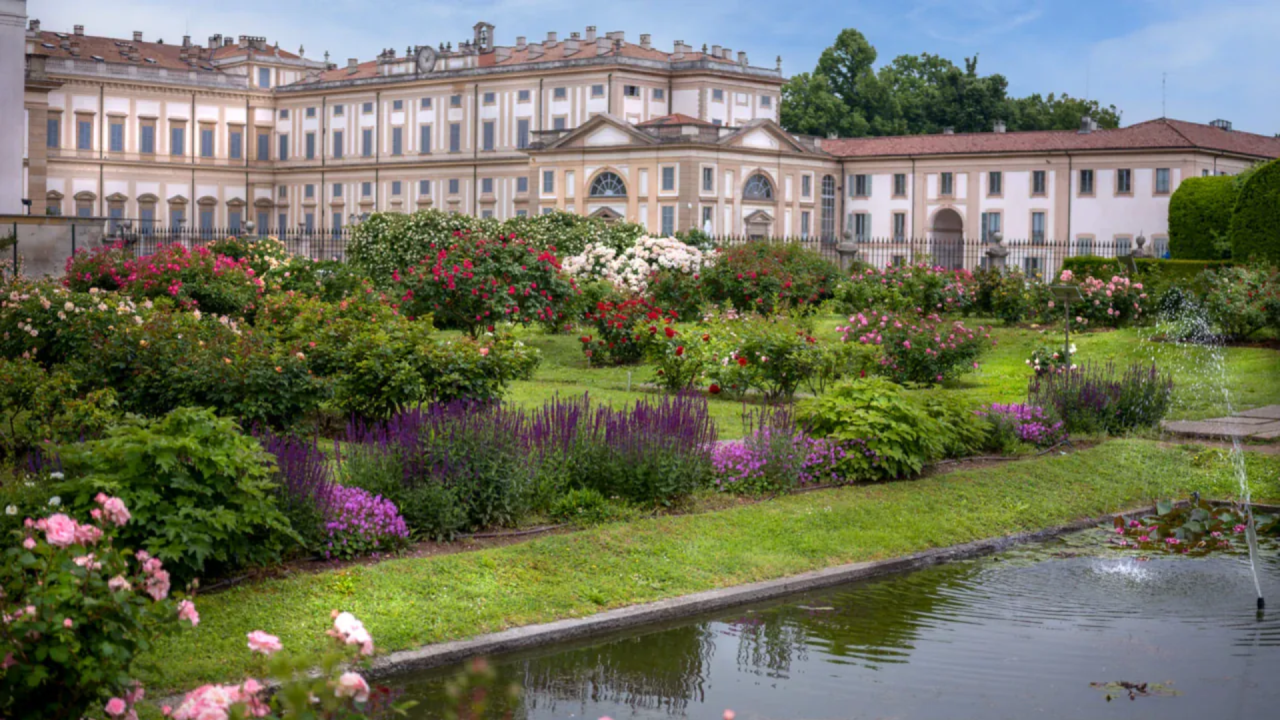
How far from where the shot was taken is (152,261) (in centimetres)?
1730

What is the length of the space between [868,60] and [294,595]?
69788 millimetres

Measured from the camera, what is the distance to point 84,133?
67125 mm

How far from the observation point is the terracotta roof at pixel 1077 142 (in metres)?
53.9

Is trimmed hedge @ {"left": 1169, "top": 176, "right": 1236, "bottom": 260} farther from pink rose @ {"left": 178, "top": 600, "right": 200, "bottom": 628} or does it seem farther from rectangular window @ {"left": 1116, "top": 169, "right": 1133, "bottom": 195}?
pink rose @ {"left": 178, "top": 600, "right": 200, "bottom": 628}

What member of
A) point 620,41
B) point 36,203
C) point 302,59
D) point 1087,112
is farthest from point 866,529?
point 302,59

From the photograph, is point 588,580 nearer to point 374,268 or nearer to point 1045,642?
point 1045,642

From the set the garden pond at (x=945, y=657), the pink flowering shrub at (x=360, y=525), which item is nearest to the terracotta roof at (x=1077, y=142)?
the garden pond at (x=945, y=657)

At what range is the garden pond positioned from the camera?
19.9 ft

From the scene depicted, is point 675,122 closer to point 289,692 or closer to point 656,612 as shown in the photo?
point 656,612

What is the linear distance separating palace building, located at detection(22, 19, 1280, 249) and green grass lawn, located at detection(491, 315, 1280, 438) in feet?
113

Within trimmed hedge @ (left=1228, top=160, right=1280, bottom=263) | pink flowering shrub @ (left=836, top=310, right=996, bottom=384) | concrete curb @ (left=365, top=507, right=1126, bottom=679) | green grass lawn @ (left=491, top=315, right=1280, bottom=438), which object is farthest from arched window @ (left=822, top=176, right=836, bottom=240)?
concrete curb @ (left=365, top=507, right=1126, bottom=679)

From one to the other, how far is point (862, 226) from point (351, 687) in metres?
58.4

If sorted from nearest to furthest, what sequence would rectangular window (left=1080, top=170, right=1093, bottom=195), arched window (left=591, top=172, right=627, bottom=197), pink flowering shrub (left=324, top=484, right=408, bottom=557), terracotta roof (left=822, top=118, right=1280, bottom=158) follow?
pink flowering shrub (left=324, top=484, right=408, bottom=557) < terracotta roof (left=822, top=118, right=1280, bottom=158) < rectangular window (left=1080, top=170, right=1093, bottom=195) < arched window (left=591, top=172, right=627, bottom=197)

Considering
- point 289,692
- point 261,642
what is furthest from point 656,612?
point 289,692
